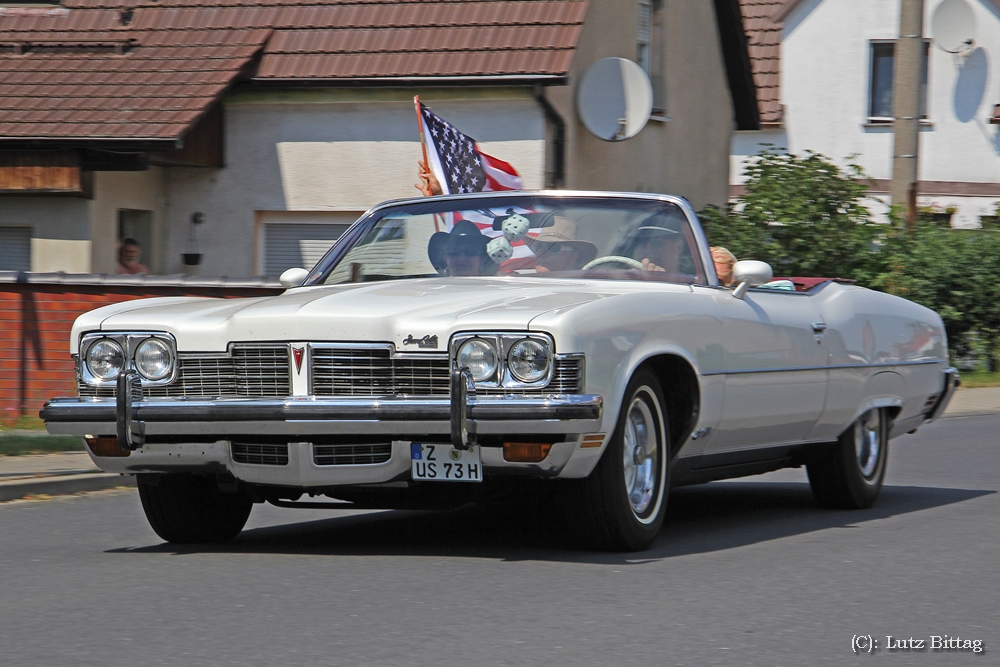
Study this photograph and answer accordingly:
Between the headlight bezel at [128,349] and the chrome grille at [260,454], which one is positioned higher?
the headlight bezel at [128,349]

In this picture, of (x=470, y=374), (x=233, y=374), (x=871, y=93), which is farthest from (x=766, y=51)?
(x=470, y=374)

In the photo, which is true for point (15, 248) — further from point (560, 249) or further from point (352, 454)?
point (352, 454)

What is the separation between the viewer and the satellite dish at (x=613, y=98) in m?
17.7

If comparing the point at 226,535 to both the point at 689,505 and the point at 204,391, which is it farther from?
the point at 689,505

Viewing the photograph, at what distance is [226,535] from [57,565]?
884 millimetres

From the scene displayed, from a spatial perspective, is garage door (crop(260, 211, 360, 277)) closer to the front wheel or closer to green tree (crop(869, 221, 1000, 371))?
green tree (crop(869, 221, 1000, 371))

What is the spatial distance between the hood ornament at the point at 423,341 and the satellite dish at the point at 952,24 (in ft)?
84.4

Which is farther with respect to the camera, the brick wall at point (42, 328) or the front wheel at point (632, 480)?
the brick wall at point (42, 328)

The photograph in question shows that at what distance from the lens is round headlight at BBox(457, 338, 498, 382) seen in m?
6.18

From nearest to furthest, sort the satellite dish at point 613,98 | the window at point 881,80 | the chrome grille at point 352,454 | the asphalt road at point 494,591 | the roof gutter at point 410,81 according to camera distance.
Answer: the asphalt road at point 494,591, the chrome grille at point 352,454, the roof gutter at point 410,81, the satellite dish at point 613,98, the window at point 881,80

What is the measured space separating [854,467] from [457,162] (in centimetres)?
804

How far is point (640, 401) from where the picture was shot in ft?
22.0

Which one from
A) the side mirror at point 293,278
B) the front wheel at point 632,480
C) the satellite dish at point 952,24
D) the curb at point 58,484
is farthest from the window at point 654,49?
the front wheel at point 632,480

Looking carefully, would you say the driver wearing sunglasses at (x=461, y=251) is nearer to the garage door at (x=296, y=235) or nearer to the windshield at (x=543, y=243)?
the windshield at (x=543, y=243)
